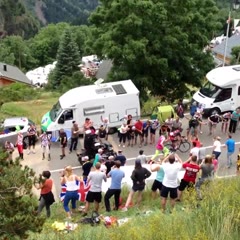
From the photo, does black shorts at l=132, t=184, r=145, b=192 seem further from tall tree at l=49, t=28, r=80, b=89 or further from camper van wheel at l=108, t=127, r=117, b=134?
tall tree at l=49, t=28, r=80, b=89

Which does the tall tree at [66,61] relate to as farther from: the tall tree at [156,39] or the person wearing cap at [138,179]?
the person wearing cap at [138,179]

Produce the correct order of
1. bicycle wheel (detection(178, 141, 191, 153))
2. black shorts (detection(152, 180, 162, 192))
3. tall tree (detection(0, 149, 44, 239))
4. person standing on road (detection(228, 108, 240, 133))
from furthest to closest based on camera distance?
person standing on road (detection(228, 108, 240, 133)) → bicycle wheel (detection(178, 141, 191, 153)) → black shorts (detection(152, 180, 162, 192)) → tall tree (detection(0, 149, 44, 239))

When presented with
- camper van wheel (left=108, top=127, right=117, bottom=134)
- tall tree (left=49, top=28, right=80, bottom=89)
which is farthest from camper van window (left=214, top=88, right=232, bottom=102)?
tall tree (left=49, top=28, right=80, bottom=89)

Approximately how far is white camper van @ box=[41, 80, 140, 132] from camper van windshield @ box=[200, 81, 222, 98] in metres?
3.64

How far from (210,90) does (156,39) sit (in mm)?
4356

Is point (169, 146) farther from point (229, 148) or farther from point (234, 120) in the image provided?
point (234, 120)

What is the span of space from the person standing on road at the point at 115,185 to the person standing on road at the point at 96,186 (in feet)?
0.72

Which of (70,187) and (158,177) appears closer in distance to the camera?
(70,187)

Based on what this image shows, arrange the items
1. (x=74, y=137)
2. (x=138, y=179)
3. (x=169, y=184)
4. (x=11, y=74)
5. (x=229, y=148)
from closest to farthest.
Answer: (x=169, y=184), (x=138, y=179), (x=229, y=148), (x=74, y=137), (x=11, y=74)

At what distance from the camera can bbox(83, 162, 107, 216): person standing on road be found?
1310 centimetres

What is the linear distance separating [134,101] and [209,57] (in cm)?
814

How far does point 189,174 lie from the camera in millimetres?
13445

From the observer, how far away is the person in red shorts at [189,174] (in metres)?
13.3

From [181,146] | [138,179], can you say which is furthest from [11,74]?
[138,179]
